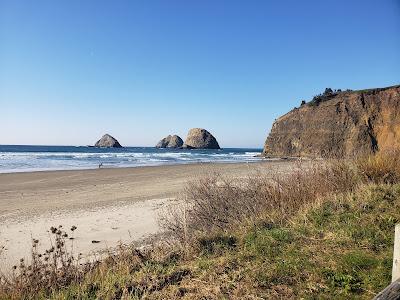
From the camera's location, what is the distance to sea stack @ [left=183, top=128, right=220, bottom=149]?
130475mm

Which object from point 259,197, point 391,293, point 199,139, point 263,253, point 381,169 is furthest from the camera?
point 199,139

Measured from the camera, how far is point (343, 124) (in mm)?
41531

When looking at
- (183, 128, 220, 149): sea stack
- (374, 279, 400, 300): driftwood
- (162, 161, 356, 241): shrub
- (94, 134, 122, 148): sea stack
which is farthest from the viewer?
(94, 134, 122, 148): sea stack

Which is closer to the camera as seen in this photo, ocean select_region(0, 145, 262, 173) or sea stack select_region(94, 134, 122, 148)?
ocean select_region(0, 145, 262, 173)

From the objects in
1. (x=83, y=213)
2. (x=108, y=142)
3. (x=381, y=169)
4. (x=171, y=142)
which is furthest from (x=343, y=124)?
(x=108, y=142)

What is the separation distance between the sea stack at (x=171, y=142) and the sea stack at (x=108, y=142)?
16.7 metres

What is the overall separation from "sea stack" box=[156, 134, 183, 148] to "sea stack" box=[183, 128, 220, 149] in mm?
12865

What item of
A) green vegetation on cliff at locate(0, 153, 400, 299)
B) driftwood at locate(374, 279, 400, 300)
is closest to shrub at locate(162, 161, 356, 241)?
green vegetation on cliff at locate(0, 153, 400, 299)

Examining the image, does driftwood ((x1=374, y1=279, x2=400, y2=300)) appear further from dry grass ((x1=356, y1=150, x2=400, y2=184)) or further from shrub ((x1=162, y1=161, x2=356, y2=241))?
dry grass ((x1=356, y1=150, x2=400, y2=184))

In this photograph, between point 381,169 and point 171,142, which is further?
point 171,142

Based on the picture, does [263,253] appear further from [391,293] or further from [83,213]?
[83,213]

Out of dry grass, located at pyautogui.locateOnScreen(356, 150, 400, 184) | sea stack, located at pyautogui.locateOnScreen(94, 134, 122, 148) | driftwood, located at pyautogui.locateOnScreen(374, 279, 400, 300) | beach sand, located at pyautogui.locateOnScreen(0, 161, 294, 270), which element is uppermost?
sea stack, located at pyautogui.locateOnScreen(94, 134, 122, 148)

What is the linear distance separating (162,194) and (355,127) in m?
31.1

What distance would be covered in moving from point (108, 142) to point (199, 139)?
39464mm
